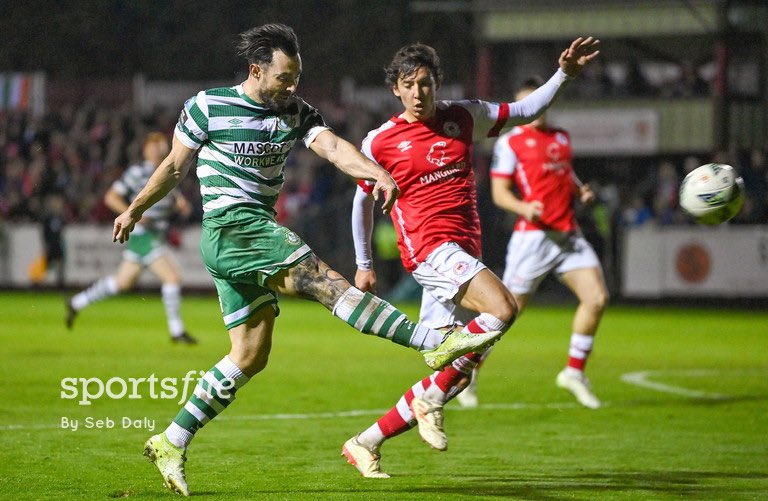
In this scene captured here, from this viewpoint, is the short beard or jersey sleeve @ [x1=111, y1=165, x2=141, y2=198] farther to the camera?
jersey sleeve @ [x1=111, y1=165, x2=141, y2=198]

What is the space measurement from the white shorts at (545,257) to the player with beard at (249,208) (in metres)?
4.20

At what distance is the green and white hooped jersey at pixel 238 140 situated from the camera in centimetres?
647

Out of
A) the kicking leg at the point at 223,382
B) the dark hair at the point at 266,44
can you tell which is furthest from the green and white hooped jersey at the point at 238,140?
the kicking leg at the point at 223,382

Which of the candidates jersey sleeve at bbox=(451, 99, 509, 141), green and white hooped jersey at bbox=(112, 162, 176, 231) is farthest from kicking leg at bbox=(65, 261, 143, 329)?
jersey sleeve at bbox=(451, 99, 509, 141)

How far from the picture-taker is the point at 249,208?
655cm

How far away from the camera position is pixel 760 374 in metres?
12.8

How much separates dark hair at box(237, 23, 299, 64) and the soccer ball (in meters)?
2.76

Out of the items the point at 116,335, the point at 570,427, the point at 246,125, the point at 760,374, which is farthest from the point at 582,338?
the point at 116,335

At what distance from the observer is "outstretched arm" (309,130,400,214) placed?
596cm

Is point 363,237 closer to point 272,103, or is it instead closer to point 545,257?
point 272,103

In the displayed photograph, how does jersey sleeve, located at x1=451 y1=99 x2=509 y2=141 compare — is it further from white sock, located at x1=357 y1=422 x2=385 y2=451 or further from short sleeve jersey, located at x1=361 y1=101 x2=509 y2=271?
white sock, located at x1=357 y1=422 x2=385 y2=451

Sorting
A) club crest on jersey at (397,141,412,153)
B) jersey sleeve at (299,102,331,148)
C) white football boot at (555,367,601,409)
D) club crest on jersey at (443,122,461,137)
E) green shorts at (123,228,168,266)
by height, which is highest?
jersey sleeve at (299,102,331,148)

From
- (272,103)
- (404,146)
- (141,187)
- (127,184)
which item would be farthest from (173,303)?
(272,103)

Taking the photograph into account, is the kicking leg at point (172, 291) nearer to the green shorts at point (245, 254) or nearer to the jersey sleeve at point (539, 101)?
the jersey sleeve at point (539, 101)
